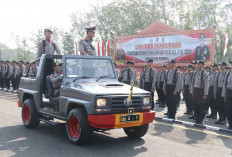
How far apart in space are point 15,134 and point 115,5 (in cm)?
3511

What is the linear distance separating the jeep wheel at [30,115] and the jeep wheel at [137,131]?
7.91 ft

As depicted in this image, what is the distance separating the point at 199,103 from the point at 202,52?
36.0 ft

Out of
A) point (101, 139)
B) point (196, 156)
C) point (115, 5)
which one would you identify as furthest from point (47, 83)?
point (115, 5)

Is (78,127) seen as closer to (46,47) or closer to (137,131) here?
(137,131)

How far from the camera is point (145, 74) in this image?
1105 centimetres

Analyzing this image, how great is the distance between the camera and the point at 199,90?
8.24 m

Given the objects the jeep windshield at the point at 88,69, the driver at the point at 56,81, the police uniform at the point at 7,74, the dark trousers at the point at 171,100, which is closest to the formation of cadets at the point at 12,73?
the police uniform at the point at 7,74

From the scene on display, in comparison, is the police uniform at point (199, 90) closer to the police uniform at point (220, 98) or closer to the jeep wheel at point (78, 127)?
the police uniform at point (220, 98)

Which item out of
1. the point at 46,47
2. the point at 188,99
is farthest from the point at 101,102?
the point at 188,99

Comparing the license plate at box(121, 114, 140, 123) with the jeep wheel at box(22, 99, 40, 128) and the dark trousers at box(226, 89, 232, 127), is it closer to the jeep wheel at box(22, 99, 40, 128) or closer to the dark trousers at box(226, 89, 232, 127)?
the jeep wheel at box(22, 99, 40, 128)

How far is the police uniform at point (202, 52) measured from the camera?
17.8 m

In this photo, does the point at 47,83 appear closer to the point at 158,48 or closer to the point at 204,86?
the point at 204,86

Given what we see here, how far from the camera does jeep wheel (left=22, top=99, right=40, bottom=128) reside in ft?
21.9

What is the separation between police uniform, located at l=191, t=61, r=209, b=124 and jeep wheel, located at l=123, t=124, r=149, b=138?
9.36 ft
